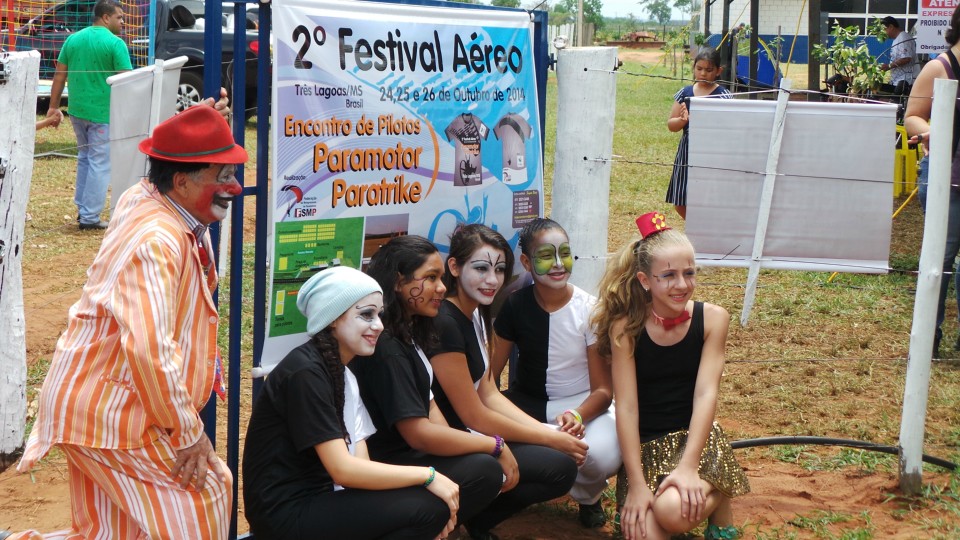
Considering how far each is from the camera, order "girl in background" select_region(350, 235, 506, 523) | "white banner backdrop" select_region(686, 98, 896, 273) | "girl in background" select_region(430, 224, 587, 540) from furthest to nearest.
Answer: "white banner backdrop" select_region(686, 98, 896, 273) → "girl in background" select_region(430, 224, 587, 540) → "girl in background" select_region(350, 235, 506, 523)

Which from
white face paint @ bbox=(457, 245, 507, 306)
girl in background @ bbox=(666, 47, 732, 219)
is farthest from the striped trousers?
girl in background @ bbox=(666, 47, 732, 219)

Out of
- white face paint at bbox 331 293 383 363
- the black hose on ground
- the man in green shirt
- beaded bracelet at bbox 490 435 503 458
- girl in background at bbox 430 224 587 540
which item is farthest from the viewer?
the man in green shirt

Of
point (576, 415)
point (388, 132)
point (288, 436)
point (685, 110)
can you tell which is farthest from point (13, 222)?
point (685, 110)

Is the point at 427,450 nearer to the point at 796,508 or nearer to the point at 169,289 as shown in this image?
the point at 169,289

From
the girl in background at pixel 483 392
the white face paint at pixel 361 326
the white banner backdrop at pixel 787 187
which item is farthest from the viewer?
the white banner backdrop at pixel 787 187

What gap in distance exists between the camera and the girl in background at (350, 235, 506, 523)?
3.46m

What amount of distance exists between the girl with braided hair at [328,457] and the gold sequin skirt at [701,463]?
0.82 m

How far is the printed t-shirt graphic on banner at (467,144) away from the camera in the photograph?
394cm

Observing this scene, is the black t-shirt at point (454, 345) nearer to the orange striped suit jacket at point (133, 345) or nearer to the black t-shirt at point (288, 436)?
the black t-shirt at point (288, 436)

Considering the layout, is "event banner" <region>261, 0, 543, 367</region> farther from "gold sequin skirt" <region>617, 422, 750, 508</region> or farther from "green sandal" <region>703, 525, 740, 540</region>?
"green sandal" <region>703, 525, 740, 540</region>

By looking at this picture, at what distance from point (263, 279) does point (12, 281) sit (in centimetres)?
155

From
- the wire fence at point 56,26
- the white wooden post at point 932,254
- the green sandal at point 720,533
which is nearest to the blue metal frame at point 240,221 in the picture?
the green sandal at point 720,533

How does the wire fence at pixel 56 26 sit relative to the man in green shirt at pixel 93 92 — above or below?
above

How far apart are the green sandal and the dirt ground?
0.46ft
